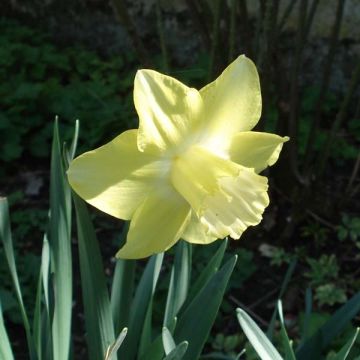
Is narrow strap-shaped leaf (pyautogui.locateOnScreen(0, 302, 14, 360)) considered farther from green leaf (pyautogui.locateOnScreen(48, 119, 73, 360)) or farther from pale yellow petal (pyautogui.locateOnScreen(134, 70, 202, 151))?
pale yellow petal (pyautogui.locateOnScreen(134, 70, 202, 151))

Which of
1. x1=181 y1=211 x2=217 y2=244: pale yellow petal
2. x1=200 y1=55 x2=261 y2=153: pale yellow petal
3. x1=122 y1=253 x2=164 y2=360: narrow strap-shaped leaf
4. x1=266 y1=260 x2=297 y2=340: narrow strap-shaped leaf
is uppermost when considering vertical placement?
x1=200 y1=55 x2=261 y2=153: pale yellow petal

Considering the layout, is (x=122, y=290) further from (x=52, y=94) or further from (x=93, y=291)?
(x=52, y=94)

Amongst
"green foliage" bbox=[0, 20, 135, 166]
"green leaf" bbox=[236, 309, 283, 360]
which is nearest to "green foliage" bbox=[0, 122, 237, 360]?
"green leaf" bbox=[236, 309, 283, 360]

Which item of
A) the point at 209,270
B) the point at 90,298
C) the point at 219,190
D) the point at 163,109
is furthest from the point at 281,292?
the point at 163,109

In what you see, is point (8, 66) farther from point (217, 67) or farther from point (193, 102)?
point (193, 102)

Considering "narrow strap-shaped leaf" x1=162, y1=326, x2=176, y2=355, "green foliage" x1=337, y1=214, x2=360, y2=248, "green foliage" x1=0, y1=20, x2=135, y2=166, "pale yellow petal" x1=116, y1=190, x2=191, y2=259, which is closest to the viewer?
"pale yellow petal" x1=116, y1=190, x2=191, y2=259

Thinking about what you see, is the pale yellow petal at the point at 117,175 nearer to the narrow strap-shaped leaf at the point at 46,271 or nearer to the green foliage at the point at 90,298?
the green foliage at the point at 90,298

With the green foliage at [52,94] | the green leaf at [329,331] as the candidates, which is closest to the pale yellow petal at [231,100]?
the green leaf at [329,331]
